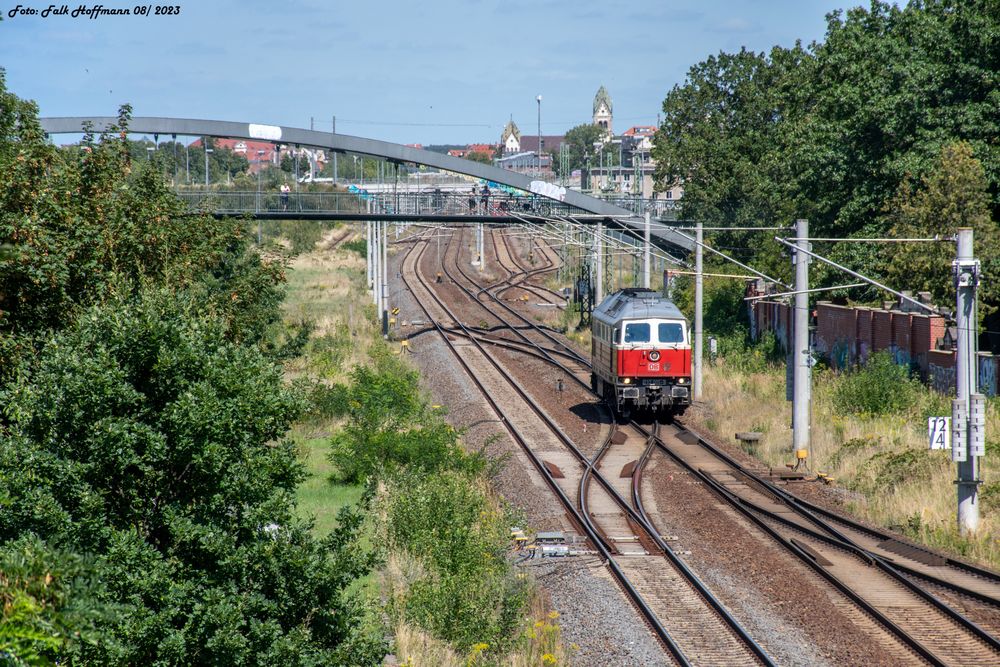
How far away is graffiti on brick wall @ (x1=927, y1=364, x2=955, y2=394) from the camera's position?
27422 mm

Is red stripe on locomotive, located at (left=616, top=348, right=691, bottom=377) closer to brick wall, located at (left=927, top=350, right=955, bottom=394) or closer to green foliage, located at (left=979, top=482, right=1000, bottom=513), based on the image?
brick wall, located at (left=927, top=350, right=955, bottom=394)

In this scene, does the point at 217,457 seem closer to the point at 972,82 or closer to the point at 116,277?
the point at 116,277

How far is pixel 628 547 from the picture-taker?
57.5 ft

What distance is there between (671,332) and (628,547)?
1177cm

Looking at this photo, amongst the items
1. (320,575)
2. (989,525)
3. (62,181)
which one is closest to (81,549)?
(320,575)

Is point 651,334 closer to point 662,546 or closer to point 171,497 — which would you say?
point 662,546

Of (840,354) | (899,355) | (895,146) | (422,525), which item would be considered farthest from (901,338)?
(422,525)

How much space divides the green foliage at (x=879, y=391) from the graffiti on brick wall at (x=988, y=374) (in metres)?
1.56

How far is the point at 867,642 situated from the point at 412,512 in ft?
22.6

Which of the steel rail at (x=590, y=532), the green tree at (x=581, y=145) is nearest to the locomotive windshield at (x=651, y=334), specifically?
the steel rail at (x=590, y=532)

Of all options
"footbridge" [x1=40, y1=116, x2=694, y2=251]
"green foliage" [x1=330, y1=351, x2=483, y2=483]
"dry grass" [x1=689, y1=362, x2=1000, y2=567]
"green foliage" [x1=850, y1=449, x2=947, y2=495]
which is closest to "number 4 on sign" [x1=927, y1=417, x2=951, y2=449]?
"dry grass" [x1=689, y1=362, x2=1000, y2=567]

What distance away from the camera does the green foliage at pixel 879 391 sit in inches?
1055

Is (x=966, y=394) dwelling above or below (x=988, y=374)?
above

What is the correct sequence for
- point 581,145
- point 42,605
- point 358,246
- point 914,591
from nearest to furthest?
point 42,605, point 914,591, point 358,246, point 581,145
